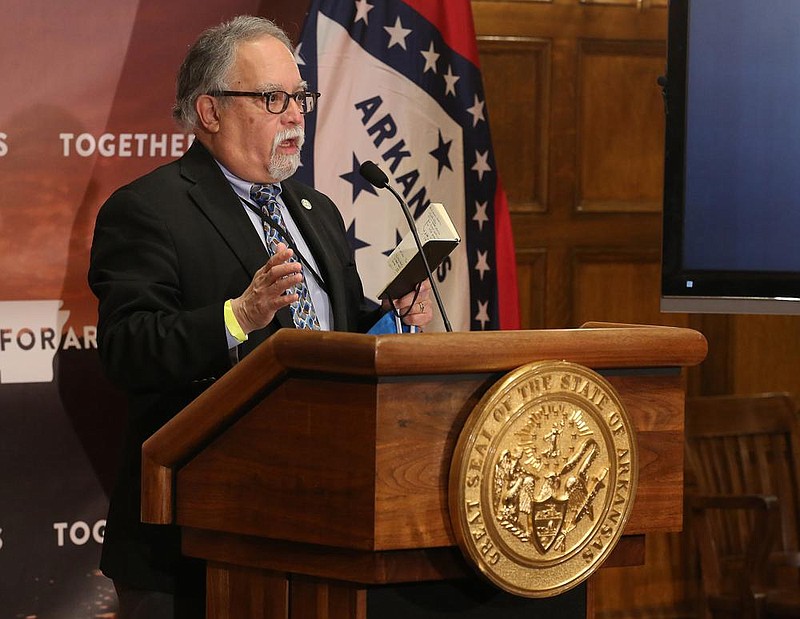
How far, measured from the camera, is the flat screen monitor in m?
3.34

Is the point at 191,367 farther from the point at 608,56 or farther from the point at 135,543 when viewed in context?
the point at 608,56

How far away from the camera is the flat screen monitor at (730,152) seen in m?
3.34

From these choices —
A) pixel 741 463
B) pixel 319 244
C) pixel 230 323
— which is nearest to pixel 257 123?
pixel 319 244

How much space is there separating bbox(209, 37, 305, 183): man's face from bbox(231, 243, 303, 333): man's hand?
484 millimetres

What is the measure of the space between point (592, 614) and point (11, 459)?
1.87m

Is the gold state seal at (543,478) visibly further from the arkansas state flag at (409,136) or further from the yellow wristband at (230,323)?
the arkansas state flag at (409,136)

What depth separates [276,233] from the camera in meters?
2.56

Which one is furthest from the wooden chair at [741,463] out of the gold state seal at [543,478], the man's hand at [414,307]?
the gold state seal at [543,478]

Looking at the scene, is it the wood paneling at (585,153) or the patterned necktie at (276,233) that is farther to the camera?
the wood paneling at (585,153)

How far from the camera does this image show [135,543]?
2.33 metres

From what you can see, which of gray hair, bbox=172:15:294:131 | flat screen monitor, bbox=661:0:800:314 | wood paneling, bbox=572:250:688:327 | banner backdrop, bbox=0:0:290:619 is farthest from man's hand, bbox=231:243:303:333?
wood paneling, bbox=572:250:688:327

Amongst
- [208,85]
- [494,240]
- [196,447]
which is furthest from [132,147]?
[196,447]

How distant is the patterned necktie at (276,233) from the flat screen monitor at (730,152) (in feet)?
3.86

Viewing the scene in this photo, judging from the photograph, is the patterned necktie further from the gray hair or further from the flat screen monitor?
the flat screen monitor
